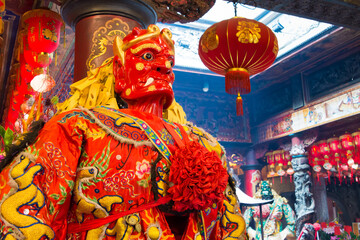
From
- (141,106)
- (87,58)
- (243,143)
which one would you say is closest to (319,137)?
(243,143)

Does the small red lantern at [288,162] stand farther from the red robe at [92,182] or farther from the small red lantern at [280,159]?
the red robe at [92,182]

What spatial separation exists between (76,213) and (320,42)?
7.21 m

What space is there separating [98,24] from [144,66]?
4.05 feet

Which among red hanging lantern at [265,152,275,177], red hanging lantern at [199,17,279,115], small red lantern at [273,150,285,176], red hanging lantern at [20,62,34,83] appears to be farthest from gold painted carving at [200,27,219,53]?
red hanging lantern at [265,152,275,177]

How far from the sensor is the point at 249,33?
410 centimetres

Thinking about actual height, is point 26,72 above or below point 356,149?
above

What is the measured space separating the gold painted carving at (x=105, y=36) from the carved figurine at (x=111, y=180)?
111 cm

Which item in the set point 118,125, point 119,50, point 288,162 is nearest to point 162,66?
point 119,50

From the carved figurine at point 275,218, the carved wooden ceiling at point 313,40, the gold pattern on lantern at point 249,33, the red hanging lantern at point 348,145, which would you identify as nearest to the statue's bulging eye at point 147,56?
the carved wooden ceiling at point 313,40

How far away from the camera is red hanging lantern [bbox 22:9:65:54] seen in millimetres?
4152

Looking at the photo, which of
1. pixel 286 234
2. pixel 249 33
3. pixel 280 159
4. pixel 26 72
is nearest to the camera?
pixel 249 33

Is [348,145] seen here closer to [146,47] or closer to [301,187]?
[301,187]

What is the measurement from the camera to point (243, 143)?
34.5ft

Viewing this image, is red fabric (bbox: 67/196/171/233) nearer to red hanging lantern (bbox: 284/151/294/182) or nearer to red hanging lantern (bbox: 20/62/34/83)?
red hanging lantern (bbox: 20/62/34/83)
